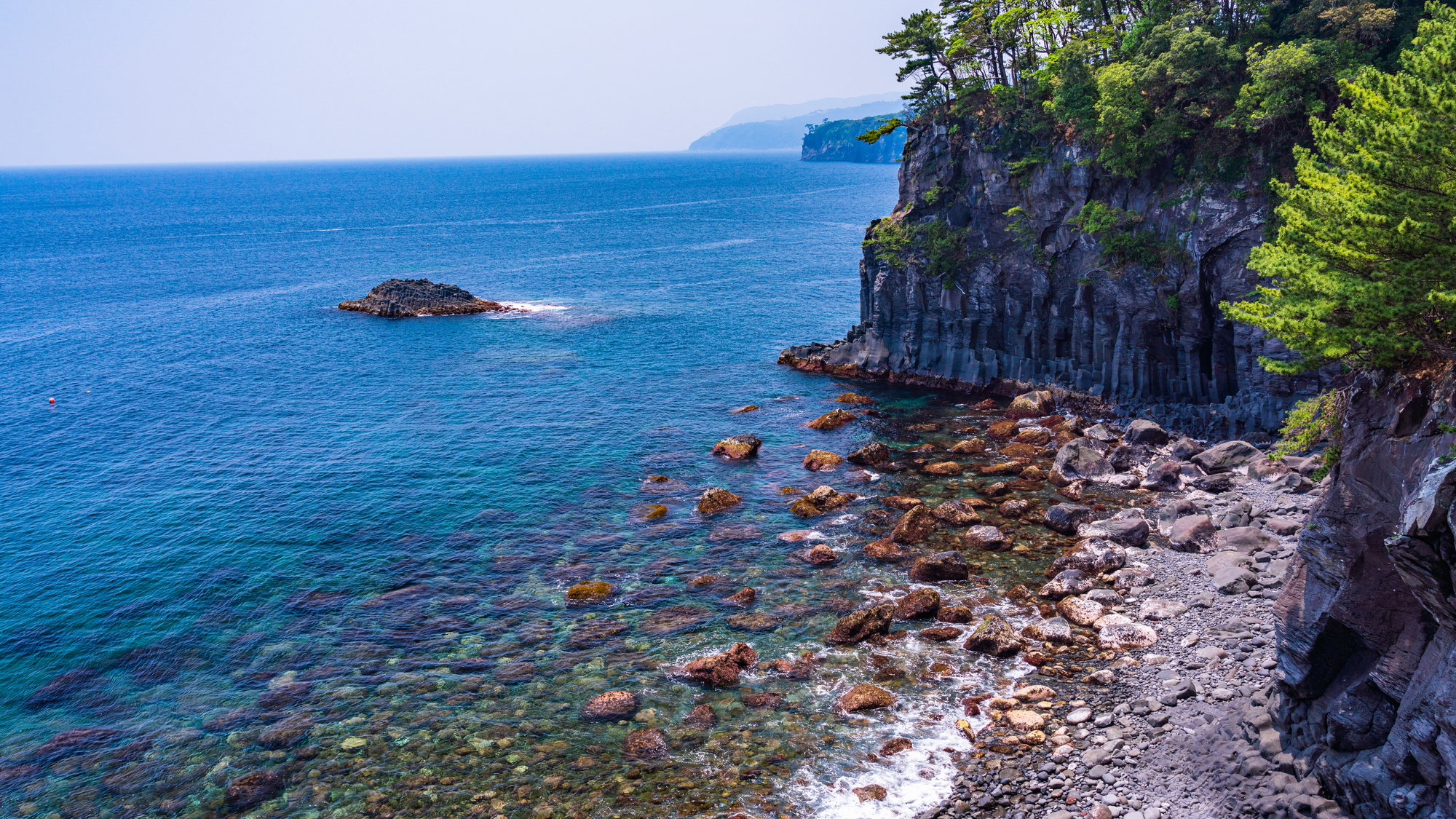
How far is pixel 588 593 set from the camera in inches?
1636

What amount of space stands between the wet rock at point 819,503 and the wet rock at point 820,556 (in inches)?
212

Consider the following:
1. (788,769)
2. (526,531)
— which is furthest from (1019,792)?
(526,531)

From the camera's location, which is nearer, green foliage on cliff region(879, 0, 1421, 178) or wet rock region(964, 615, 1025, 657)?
wet rock region(964, 615, 1025, 657)

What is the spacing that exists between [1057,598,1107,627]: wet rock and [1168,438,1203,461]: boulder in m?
19.8

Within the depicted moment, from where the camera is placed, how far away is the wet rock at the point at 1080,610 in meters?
36.0

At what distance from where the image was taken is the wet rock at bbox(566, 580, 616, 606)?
41.2 meters

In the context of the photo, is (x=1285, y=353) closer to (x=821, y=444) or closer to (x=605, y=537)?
(x=821, y=444)

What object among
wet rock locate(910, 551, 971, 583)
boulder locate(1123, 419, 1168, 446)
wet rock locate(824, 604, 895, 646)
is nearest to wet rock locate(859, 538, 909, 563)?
wet rock locate(910, 551, 971, 583)

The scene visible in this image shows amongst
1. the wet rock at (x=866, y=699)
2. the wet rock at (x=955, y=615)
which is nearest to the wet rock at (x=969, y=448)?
the wet rock at (x=955, y=615)

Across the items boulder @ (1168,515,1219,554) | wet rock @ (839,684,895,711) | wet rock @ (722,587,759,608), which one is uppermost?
boulder @ (1168,515,1219,554)

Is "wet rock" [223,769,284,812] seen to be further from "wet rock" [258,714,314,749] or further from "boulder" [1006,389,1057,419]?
"boulder" [1006,389,1057,419]

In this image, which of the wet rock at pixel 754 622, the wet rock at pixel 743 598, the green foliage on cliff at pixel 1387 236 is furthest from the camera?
the wet rock at pixel 743 598

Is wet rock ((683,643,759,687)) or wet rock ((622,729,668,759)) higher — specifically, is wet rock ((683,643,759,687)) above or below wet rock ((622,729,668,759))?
above

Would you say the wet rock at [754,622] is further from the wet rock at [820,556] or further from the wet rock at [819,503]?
the wet rock at [819,503]
